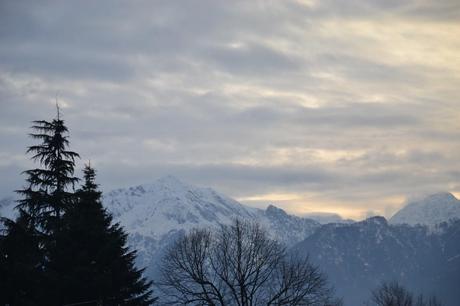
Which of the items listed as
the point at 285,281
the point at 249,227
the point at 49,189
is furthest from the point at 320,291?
the point at 49,189

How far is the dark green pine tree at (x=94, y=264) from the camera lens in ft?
176

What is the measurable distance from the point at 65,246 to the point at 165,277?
42.7 ft

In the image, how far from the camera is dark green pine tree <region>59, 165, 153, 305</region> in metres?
53.7

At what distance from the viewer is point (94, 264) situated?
55500mm

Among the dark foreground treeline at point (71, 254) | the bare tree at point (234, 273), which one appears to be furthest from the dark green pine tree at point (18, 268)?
the bare tree at point (234, 273)

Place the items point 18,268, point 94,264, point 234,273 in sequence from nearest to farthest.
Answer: point 18,268, point 94,264, point 234,273

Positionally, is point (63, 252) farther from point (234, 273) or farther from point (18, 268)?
point (234, 273)

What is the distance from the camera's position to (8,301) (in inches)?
2098

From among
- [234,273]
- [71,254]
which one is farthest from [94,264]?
[234,273]

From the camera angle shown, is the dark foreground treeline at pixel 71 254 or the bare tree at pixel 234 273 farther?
the bare tree at pixel 234 273

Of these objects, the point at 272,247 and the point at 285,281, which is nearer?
the point at 285,281

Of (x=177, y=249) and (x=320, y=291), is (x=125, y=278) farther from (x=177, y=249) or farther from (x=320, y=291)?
(x=320, y=291)

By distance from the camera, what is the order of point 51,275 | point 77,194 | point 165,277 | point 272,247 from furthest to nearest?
point 272,247, point 165,277, point 77,194, point 51,275

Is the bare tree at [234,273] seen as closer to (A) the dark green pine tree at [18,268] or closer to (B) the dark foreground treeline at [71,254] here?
(B) the dark foreground treeline at [71,254]
